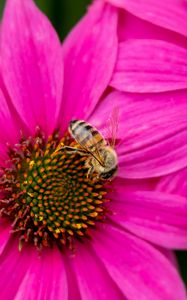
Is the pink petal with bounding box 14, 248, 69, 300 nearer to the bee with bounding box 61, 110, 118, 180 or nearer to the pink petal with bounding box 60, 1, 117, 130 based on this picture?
the bee with bounding box 61, 110, 118, 180

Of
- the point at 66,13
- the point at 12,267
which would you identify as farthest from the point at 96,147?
the point at 66,13

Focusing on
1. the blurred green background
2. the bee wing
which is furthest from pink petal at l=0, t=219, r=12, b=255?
the blurred green background

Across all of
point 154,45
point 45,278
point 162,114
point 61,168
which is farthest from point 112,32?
point 45,278

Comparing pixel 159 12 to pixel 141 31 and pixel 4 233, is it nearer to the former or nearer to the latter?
pixel 141 31

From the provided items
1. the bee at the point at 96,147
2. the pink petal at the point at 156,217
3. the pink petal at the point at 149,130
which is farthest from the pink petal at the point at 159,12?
the pink petal at the point at 156,217

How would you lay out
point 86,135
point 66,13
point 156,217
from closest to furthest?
1. point 86,135
2. point 156,217
3. point 66,13

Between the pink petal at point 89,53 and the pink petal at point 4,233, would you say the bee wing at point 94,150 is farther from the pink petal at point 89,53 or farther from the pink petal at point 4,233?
the pink petal at point 4,233

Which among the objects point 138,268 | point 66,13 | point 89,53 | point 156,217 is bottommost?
point 138,268
